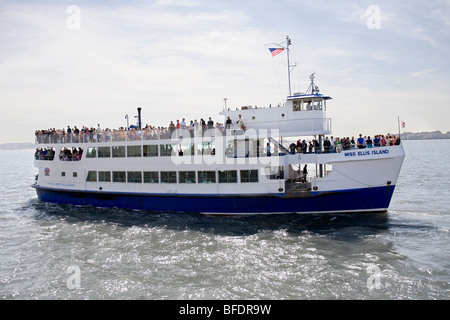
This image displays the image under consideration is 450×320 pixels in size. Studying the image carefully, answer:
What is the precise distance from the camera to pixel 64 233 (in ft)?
63.3

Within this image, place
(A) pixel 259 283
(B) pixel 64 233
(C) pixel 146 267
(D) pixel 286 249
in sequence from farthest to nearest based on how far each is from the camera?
(B) pixel 64 233 → (D) pixel 286 249 → (C) pixel 146 267 → (A) pixel 259 283

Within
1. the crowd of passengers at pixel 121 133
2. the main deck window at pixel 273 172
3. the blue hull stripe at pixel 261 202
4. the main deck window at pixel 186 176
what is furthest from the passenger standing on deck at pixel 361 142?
the main deck window at pixel 186 176

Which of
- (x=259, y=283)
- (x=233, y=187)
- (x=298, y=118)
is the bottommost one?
(x=259, y=283)

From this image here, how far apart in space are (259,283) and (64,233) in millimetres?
12710

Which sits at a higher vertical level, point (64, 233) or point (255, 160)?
point (255, 160)

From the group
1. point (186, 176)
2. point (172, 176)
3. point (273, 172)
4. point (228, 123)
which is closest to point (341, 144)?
point (273, 172)

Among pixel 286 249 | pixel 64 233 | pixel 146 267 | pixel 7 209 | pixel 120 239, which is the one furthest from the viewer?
pixel 7 209

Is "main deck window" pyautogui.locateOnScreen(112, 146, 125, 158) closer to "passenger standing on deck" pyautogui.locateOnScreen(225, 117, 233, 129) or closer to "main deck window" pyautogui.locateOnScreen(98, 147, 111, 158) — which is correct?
"main deck window" pyautogui.locateOnScreen(98, 147, 111, 158)

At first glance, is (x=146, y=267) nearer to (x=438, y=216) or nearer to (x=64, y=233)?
(x=64, y=233)

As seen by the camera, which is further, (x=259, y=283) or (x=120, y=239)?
(x=120, y=239)

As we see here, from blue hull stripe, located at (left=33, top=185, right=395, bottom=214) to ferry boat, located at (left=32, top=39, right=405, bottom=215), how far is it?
0.19ft

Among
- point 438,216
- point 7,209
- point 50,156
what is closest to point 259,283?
point 438,216
